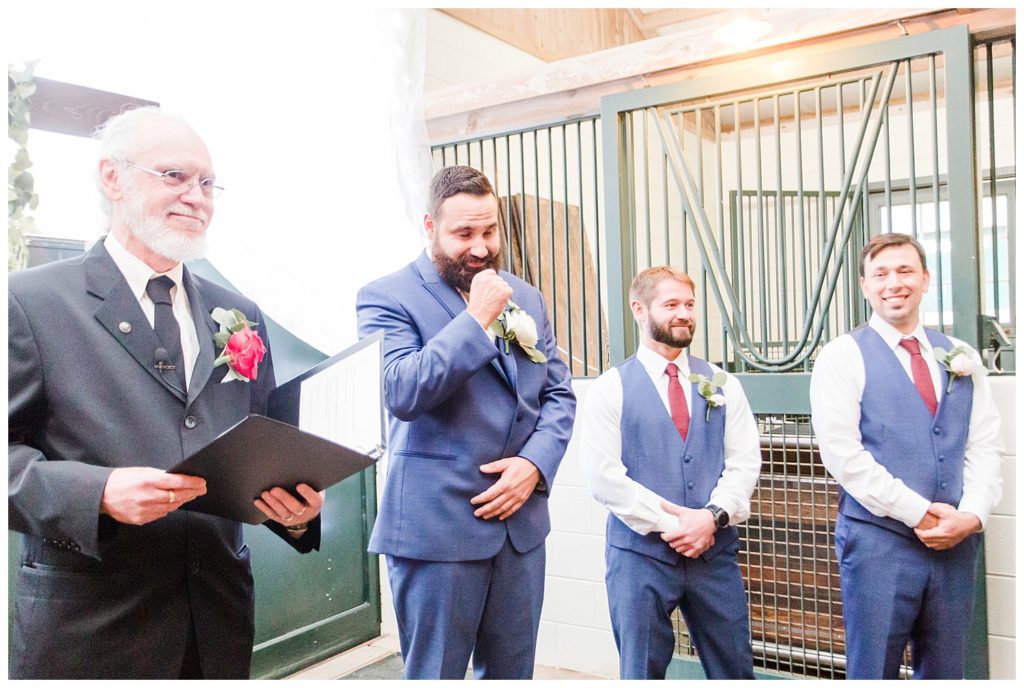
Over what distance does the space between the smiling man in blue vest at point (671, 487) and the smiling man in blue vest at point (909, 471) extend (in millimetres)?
251

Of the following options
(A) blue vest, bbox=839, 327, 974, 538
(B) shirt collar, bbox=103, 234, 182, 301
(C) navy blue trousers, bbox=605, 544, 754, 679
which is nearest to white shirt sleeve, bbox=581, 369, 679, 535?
(C) navy blue trousers, bbox=605, 544, 754, 679

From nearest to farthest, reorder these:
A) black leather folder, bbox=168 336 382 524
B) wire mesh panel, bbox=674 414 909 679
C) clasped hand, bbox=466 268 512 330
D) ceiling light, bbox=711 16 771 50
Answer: black leather folder, bbox=168 336 382 524 → clasped hand, bbox=466 268 512 330 → ceiling light, bbox=711 16 771 50 → wire mesh panel, bbox=674 414 909 679

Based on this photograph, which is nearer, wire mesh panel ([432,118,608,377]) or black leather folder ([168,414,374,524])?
black leather folder ([168,414,374,524])

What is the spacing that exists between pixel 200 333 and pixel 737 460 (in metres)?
1.24

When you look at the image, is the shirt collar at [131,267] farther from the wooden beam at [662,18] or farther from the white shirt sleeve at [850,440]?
the wooden beam at [662,18]

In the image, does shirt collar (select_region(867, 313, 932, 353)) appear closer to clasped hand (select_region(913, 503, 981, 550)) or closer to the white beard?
clasped hand (select_region(913, 503, 981, 550))

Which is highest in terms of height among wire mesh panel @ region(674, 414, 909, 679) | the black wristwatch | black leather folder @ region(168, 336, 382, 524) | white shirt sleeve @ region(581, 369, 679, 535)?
black leather folder @ region(168, 336, 382, 524)

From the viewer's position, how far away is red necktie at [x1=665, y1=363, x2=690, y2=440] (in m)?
1.76

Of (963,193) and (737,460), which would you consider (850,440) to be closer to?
(737,460)

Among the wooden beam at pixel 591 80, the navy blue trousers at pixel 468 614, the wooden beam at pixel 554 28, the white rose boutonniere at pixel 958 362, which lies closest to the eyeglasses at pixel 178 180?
the navy blue trousers at pixel 468 614

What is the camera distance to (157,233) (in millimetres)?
1125

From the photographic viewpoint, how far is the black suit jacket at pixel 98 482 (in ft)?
3.36

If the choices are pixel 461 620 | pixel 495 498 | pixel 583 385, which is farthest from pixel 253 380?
pixel 583 385

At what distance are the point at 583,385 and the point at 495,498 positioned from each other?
39.3 inches
